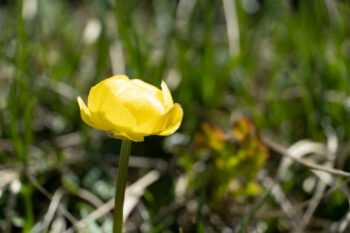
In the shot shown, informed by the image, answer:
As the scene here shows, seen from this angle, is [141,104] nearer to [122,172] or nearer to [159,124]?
[159,124]

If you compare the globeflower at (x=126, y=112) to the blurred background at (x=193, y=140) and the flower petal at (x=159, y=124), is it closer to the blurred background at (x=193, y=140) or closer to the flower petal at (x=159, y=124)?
the flower petal at (x=159, y=124)

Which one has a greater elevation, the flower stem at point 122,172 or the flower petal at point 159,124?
the flower petal at point 159,124

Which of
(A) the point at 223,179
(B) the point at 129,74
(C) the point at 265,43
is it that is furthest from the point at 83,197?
(C) the point at 265,43

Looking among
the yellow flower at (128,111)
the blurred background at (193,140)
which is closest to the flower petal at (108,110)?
the yellow flower at (128,111)

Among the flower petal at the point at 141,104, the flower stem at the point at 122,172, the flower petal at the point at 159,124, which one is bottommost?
the flower stem at the point at 122,172

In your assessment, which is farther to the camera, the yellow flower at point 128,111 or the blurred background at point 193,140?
the blurred background at point 193,140
